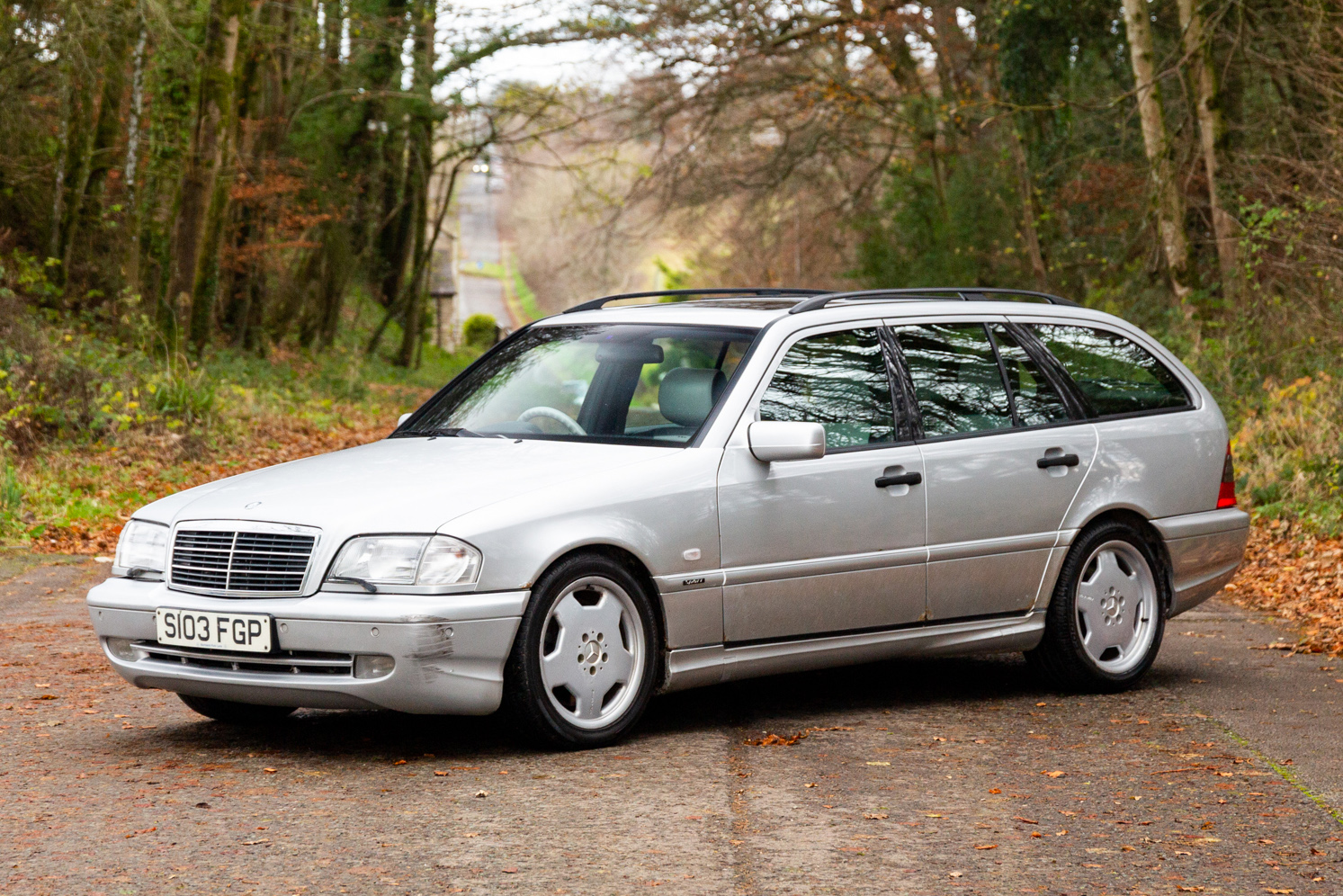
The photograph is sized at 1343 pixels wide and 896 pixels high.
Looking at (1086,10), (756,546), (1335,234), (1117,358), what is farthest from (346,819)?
(1086,10)

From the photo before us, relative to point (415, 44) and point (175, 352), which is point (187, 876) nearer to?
point (175, 352)

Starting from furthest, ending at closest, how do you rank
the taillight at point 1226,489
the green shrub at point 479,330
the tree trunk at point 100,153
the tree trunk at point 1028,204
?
the green shrub at point 479,330 < the tree trunk at point 1028,204 < the tree trunk at point 100,153 < the taillight at point 1226,489

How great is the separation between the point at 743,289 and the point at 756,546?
1926 millimetres

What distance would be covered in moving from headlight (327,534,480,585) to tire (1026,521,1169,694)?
300 centimetres

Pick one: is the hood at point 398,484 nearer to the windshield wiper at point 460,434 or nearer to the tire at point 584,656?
the windshield wiper at point 460,434

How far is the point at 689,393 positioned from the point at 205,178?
16367mm

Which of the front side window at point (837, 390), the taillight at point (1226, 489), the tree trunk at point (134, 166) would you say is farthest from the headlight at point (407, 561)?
the tree trunk at point (134, 166)

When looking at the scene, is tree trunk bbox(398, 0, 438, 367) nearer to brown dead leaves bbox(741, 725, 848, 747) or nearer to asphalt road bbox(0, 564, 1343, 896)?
asphalt road bbox(0, 564, 1343, 896)

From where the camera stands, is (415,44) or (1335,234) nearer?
(1335,234)

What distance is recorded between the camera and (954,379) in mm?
7227

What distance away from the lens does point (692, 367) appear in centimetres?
675

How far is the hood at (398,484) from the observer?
5.62 m

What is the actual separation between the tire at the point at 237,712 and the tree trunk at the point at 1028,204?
22.2 metres

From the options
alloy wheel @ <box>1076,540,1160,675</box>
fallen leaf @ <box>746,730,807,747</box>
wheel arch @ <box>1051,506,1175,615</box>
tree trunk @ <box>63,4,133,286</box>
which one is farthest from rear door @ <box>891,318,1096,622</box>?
tree trunk @ <box>63,4,133,286</box>
